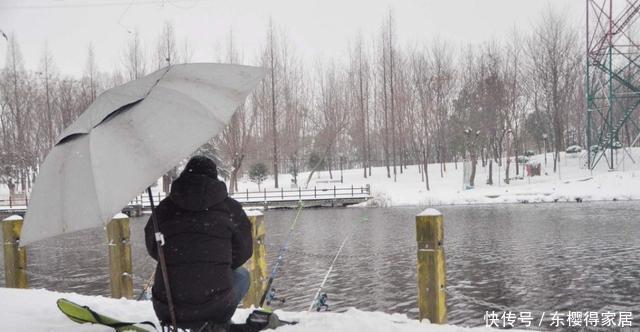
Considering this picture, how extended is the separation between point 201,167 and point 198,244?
0.45m

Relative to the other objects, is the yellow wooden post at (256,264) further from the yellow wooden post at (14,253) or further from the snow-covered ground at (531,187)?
the snow-covered ground at (531,187)

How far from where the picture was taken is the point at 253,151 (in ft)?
129

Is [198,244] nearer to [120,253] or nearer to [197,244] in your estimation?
[197,244]

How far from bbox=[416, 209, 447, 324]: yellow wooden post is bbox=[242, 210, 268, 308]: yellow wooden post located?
2085mm

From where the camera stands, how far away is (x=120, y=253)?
6.21 metres

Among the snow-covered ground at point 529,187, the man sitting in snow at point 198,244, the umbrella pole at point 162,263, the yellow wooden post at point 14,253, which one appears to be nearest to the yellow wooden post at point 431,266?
the man sitting in snow at point 198,244

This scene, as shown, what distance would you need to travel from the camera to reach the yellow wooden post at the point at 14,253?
6.62 metres

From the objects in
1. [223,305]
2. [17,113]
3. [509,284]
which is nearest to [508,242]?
[509,284]

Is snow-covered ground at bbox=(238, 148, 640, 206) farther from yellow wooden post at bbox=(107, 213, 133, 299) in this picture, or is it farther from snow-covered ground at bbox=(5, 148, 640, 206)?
yellow wooden post at bbox=(107, 213, 133, 299)

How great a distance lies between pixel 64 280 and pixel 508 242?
11264mm

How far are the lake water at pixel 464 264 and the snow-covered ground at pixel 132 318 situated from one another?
0.76 m

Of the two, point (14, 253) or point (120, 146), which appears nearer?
point (120, 146)

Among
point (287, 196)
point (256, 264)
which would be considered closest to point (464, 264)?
point (256, 264)

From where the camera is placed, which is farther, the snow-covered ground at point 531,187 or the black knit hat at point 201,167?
the snow-covered ground at point 531,187
